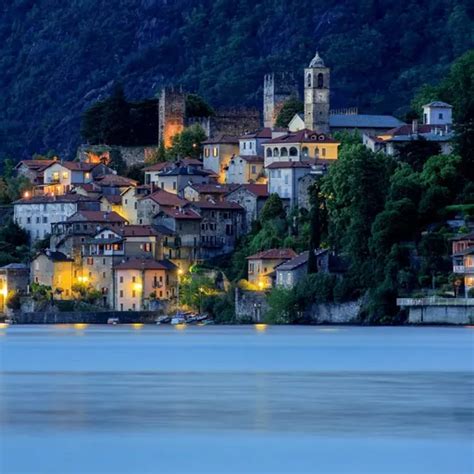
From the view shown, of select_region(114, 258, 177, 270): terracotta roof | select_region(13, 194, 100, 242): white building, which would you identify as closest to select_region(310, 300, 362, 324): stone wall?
select_region(114, 258, 177, 270): terracotta roof

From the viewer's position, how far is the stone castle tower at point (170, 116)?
12800cm

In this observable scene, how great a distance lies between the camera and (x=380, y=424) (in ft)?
148

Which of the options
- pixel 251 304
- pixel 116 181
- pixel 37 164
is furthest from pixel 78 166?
pixel 251 304

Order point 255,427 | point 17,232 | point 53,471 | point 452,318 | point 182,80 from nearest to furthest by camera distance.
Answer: point 53,471 → point 255,427 → point 452,318 → point 17,232 → point 182,80

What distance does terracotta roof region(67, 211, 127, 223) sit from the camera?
11350cm

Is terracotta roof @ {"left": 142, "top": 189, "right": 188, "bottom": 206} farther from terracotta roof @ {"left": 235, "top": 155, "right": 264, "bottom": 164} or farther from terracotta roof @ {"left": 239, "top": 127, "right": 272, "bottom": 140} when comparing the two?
terracotta roof @ {"left": 239, "top": 127, "right": 272, "bottom": 140}

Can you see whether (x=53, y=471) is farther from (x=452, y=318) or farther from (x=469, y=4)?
(x=469, y=4)

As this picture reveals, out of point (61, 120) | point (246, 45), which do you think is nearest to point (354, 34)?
point (246, 45)

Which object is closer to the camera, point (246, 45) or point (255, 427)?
point (255, 427)

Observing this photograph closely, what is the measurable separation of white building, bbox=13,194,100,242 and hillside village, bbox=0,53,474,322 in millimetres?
73

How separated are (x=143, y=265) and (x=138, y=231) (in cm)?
325

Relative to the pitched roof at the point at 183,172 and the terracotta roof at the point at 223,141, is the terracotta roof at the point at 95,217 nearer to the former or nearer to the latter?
the pitched roof at the point at 183,172

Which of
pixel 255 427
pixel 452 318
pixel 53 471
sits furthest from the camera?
pixel 452 318

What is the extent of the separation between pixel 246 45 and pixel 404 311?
95.9 meters
